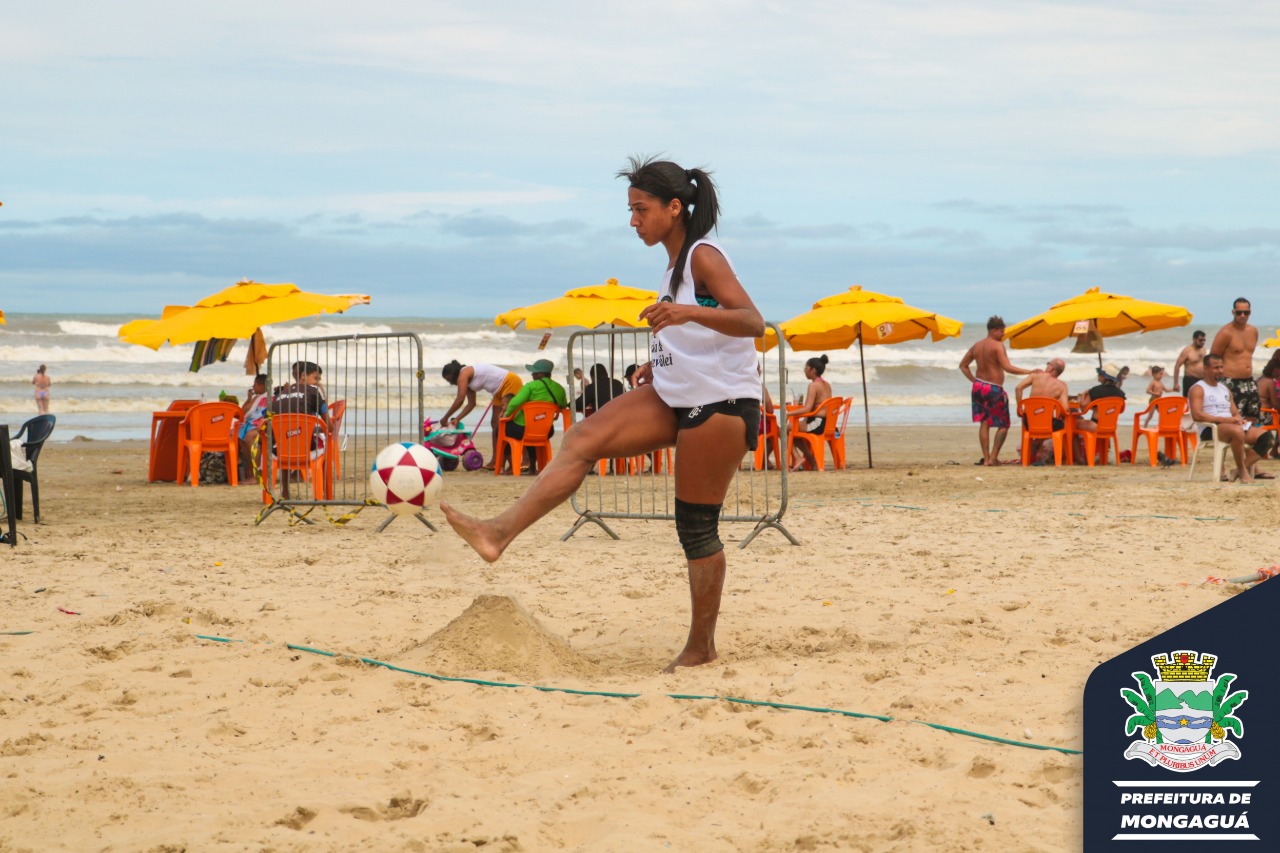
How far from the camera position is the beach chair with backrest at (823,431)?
45.0 feet

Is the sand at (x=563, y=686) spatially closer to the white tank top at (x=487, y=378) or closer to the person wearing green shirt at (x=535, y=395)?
the person wearing green shirt at (x=535, y=395)

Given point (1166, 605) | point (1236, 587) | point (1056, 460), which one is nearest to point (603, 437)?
point (1166, 605)

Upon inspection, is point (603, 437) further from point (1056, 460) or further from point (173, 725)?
point (1056, 460)

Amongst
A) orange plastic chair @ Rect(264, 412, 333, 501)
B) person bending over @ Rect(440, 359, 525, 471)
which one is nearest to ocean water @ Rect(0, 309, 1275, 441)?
person bending over @ Rect(440, 359, 525, 471)

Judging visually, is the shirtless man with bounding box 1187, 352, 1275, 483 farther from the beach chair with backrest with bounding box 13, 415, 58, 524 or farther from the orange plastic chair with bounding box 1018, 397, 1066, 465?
the beach chair with backrest with bounding box 13, 415, 58, 524

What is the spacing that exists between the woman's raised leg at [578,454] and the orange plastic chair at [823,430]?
31.3 ft

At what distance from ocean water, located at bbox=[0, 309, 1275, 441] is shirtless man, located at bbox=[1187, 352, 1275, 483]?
12278 millimetres

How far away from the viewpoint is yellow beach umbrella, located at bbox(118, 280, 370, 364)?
10.7 metres

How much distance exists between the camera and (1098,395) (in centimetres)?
1394

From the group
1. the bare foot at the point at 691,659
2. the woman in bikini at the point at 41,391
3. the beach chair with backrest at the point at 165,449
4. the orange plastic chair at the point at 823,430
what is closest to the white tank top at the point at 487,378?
the beach chair with backrest at the point at 165,449

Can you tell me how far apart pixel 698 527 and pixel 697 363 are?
58 cm

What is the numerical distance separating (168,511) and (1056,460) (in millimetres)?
9462

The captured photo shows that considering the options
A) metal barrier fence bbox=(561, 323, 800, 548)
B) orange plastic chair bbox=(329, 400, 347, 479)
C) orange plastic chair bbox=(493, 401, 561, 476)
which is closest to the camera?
metal barrier fence bbox=(561, 323, 800, 548)

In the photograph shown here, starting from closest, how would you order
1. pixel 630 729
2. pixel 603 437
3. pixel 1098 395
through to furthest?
pixel 630 729, pixel 603 437, pixel 1098 395
